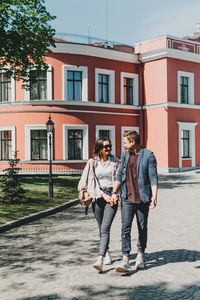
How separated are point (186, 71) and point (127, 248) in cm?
2393

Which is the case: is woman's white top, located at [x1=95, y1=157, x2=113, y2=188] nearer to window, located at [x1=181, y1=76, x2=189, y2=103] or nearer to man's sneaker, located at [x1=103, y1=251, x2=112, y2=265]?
man's sneaker, located at [x1=103, y1=251, x2=112, y2=265]

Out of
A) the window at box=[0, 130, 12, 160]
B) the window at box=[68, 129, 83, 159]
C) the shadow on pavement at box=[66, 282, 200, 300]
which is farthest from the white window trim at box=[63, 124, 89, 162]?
the shadow on pavement at box=[66, 282, 200, 300]

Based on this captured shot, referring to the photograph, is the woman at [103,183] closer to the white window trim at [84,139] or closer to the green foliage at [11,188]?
the green foliage at [11,188]

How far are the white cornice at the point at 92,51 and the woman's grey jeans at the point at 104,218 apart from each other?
66.1ft

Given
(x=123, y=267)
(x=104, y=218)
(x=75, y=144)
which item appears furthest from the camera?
(x=75, y=144)

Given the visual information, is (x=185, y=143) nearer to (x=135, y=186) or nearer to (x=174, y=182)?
(x=174, y=182)

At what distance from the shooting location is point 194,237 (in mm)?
7547

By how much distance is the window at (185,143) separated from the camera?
27.9 meters

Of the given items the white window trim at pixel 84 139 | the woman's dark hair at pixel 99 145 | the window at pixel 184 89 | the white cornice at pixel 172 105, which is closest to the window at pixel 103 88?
the white window trim at pixel 84 139

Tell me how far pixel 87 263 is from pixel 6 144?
2046cm

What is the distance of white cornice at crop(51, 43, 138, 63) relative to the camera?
2464 cm

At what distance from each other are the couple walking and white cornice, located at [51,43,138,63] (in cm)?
1992

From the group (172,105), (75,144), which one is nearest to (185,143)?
(172,105)

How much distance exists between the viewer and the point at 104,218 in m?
5.73
